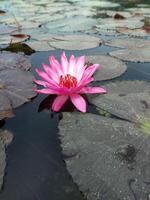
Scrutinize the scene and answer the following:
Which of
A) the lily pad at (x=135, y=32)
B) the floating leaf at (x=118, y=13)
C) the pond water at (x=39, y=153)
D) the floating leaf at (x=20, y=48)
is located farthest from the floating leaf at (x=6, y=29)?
the floating leaf at (x=118, y=13)

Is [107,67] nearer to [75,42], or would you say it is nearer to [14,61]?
[14,61]

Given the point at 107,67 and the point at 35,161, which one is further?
the point at 107,67

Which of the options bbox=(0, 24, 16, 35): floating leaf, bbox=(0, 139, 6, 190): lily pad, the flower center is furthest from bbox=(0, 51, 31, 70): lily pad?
bbox=(0, 24, 16, 35): floating leaf

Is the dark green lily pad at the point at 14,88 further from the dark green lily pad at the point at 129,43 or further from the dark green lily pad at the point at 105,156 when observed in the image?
the dark green lily pad at the point at 129,43

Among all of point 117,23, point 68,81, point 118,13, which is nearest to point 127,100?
point 68,81

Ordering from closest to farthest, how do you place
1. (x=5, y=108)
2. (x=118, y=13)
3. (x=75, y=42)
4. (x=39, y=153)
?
1. (x=39, y=153)
2. (x=5, y=108)
3. (x=75, y=42)
4. (x=118, y=13)
